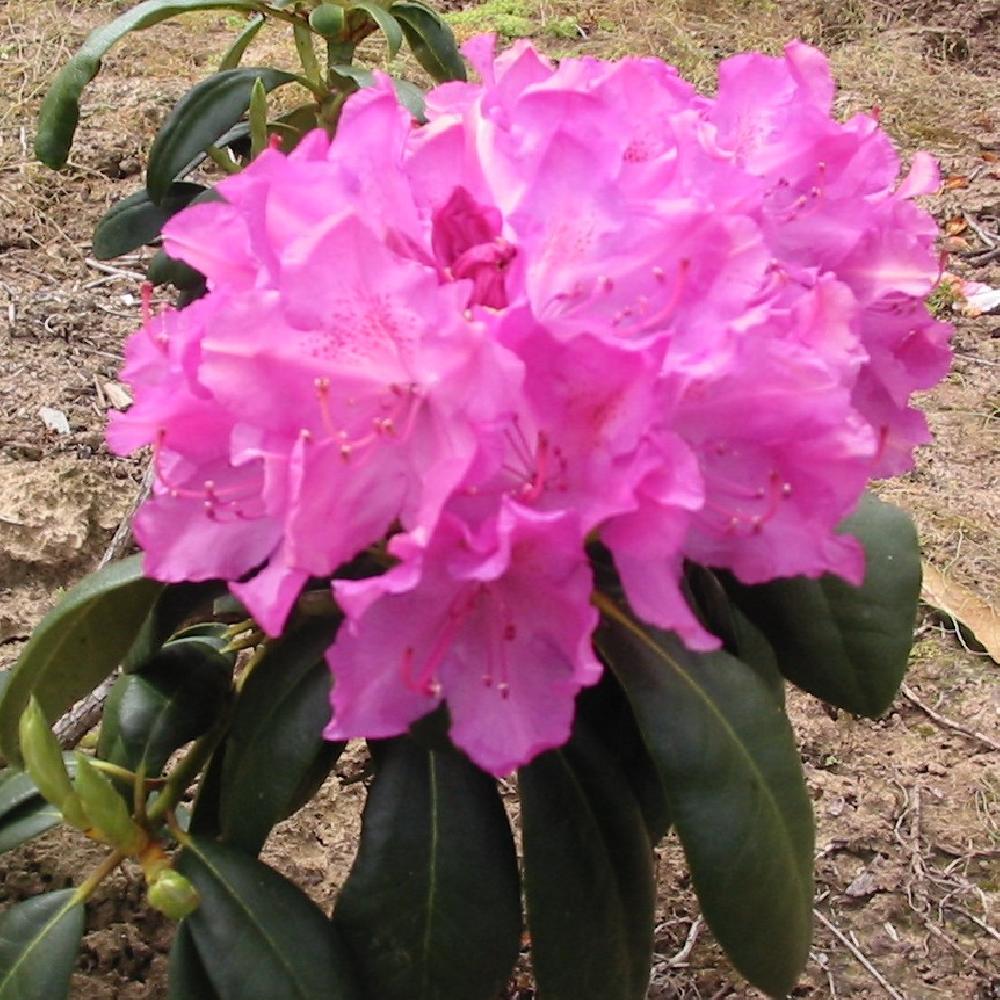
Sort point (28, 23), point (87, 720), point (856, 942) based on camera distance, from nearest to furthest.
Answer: point (87, 720) < point (856, 942) < point (28, 23)

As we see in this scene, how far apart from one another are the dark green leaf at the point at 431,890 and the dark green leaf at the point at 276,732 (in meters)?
0.08

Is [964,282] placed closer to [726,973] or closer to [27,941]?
[726,973]

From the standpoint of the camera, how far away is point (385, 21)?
55.8 inches

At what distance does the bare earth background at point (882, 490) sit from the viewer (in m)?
1.52

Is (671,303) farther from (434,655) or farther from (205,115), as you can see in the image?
(205,115)

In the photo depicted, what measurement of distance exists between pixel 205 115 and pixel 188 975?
3.08 ft

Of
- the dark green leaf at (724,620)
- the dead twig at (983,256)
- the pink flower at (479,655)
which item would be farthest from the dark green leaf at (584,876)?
the dead twig at (983,256)

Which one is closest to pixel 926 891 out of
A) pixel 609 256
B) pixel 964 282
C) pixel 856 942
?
pixel 856 942

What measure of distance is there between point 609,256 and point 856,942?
1.11 m

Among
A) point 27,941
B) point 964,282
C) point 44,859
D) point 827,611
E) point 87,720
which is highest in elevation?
point 827,611

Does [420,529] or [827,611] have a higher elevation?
[420,529]

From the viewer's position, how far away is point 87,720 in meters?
1.41

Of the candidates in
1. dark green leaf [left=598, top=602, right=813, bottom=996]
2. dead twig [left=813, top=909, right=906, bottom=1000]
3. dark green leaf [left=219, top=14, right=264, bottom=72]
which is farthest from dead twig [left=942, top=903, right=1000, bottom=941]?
dark green leaf [left=219, top=14, right=264, bottom=72]

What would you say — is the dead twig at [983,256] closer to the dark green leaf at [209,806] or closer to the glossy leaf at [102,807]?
the dark green leaf at [209,806]
